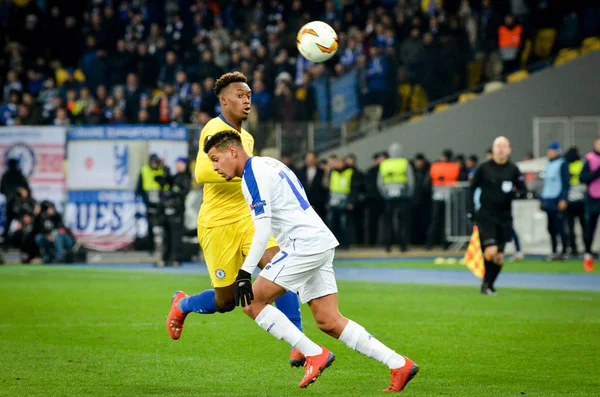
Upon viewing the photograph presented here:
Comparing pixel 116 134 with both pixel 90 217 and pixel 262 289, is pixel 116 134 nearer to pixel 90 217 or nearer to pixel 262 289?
pixel 90 217

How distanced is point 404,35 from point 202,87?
548 centimetres

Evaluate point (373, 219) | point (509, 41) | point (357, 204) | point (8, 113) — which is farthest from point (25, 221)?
point (509, 41)

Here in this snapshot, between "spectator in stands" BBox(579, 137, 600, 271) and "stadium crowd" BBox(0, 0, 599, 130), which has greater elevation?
"stadium crowd" BBox(0, 0, 599, 130)

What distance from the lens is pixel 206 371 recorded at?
9078 mm

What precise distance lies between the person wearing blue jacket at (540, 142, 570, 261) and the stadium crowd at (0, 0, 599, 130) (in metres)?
5.95

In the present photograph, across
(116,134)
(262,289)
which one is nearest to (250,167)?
(262,289)

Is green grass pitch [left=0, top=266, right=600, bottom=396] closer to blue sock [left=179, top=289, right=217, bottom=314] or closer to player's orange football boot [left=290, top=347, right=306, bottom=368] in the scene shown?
player's orange football boot [left=290, top=347, right=306, bottom=368]

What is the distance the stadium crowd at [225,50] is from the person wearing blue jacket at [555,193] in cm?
595

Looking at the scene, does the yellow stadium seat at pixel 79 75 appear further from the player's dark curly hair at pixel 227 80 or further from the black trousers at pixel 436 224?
the player's dark curly hair at pixel 227 80

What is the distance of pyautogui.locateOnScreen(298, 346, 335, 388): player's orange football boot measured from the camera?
7.78 meters

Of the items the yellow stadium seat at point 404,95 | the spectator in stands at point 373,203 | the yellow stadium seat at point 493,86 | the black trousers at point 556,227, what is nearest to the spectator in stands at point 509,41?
the yellow stadium seat at point 493,86

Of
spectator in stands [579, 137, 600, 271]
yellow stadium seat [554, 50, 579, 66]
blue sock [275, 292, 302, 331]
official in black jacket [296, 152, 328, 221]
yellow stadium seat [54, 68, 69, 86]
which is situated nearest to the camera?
blue sock [275, 292, 302, 331]

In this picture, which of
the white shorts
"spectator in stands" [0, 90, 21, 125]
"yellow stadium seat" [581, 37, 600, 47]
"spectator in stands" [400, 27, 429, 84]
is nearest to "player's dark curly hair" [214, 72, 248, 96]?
the white shorts

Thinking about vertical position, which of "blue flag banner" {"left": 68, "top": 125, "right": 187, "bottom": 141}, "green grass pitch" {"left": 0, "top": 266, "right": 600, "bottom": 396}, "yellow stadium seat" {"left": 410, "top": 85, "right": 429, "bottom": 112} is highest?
"yellow stadium seat" {"left": 410, "top": 85, "right": 429, "bottom": 112}
